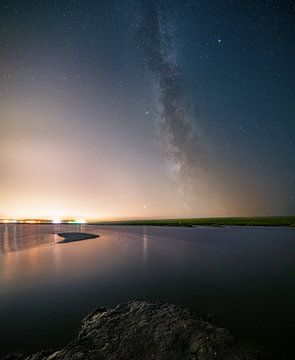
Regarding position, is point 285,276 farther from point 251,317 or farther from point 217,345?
point 217,345

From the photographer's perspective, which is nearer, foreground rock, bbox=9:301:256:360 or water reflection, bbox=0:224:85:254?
foreground rock, bbox=9:301:256:360

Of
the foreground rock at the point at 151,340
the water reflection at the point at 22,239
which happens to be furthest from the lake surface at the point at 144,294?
the water reflection at the point at 22,239

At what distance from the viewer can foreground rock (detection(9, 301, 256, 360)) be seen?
19.4 ft

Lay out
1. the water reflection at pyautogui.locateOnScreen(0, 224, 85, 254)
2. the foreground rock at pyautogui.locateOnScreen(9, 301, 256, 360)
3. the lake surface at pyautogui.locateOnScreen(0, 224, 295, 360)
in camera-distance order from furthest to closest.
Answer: the water reflection at pyautogui.locateOnScreen(0, 224, 85, 254), the lake surface at pyautogui.locateOnScreen(0, 224, 295, 360), the foreground rock at pyautogui.locateOnScreen(9, 301, 256, 360)

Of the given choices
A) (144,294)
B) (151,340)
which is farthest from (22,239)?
(151,340)

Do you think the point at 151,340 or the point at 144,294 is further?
the point at 144,294

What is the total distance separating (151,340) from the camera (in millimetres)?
6508

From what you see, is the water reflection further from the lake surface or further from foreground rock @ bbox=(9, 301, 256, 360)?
foreground rock @ bbox=(9, 301, 256, 360)

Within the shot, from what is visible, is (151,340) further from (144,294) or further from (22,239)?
(22,239)

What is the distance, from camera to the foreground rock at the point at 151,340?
5.90 metres

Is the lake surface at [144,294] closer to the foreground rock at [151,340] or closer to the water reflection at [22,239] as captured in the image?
the foreground rock at [151,340]

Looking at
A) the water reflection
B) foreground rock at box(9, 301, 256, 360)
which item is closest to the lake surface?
foreground rock at box(9, 301, 256, 360)

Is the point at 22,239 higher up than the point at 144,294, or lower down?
lower down

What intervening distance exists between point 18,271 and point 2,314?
32.5ft
